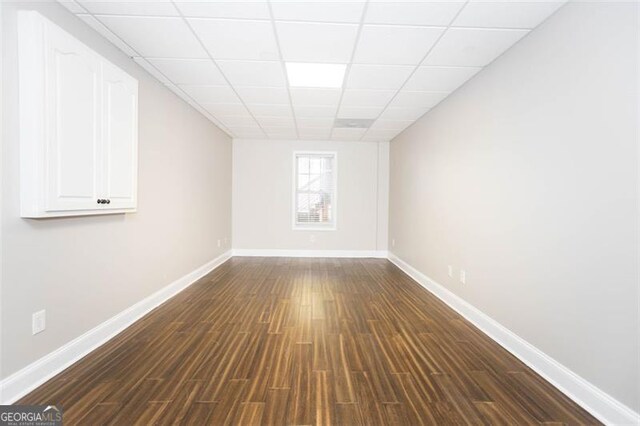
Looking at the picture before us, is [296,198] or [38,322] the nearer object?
[38,322]

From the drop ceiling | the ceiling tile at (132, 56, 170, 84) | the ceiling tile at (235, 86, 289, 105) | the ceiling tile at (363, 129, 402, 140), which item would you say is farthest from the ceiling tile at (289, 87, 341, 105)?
the ceiling tile at (363, 129, 402, 140)

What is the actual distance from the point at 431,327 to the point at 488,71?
249cm

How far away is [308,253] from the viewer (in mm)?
6828

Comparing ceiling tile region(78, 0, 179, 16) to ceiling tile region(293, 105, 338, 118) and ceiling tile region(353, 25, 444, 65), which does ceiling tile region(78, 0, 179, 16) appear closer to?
ceiling tile region(353, 25, 444, 65)

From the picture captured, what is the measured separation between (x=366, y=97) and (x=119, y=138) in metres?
2.72

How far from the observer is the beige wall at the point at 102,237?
1.78 meters

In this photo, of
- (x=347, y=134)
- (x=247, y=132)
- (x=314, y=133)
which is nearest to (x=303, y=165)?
(x=314, y=133)

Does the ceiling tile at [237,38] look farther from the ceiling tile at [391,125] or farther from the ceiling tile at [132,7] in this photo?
the ceiling tile at [391,125]

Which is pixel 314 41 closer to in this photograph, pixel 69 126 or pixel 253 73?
pixel 253 73

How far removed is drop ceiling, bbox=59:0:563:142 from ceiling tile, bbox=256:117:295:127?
87 centimetres

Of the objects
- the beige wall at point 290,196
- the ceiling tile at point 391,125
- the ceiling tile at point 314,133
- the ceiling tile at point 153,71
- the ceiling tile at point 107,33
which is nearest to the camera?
the ceiling tile at point 107,33

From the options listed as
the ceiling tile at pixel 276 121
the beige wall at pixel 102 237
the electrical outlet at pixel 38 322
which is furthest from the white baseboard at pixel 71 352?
the ceiling tile at pixel 276 121

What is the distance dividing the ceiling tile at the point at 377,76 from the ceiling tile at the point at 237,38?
0.85m

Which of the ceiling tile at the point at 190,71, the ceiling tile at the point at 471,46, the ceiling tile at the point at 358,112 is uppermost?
the ceiling tile at the point at 358,112
